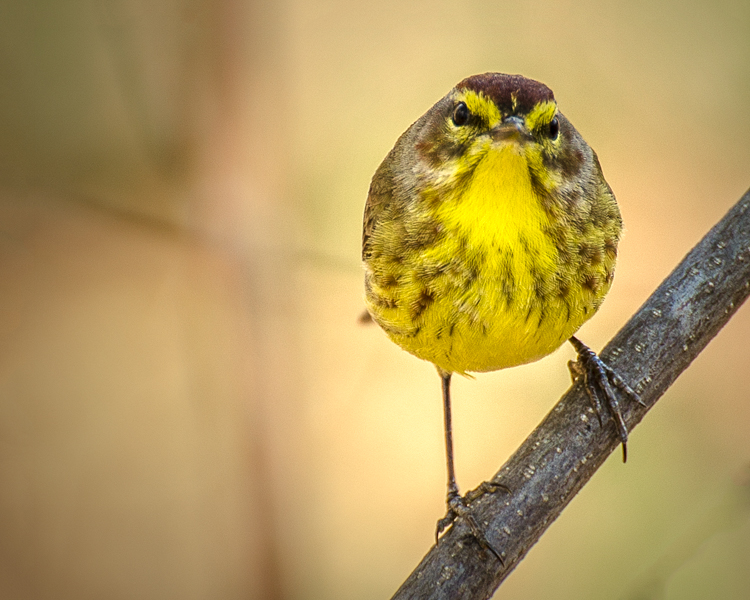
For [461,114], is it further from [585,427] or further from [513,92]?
[585,427]

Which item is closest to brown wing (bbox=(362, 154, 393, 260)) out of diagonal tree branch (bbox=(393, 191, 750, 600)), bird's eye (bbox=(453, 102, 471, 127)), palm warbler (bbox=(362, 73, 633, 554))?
palm warbler (bbox=(362, 73, 633, 554))

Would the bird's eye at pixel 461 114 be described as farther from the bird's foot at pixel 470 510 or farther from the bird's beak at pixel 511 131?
the bird's foot at pixel 470 510

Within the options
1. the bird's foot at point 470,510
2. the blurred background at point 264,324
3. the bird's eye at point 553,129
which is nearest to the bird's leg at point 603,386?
the bird's foot at point 470,510

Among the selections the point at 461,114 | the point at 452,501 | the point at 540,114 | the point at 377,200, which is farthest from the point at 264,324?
the point at 540,114

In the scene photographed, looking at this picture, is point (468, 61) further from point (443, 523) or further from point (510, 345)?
point (443, 523)

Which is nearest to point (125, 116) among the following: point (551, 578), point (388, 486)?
point (388, 486)

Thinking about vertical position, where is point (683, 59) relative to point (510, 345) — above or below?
above

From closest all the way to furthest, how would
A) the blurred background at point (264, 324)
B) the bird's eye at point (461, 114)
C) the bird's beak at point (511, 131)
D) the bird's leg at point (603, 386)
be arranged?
1. the bird's beak at point (511, 131)
2. the bird's eye at point (461, 114)
3. the bird's leg at point (603, 386)
4. the blurred background at point (264, 324)
